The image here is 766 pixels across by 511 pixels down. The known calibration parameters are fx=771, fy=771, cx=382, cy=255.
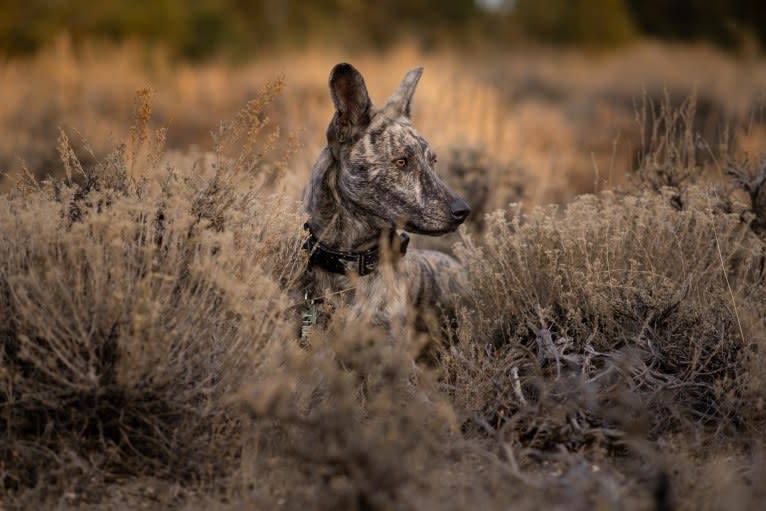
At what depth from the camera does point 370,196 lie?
14.3 ft

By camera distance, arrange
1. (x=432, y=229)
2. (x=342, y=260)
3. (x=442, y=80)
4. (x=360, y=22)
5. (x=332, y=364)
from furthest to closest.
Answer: (x=360, y=22), (x=442, y=80), (x=432, y=229), (x=342, y=260), (x=332, y=364)

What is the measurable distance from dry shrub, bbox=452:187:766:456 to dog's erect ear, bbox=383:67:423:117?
2.87ft

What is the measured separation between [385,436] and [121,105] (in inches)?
494

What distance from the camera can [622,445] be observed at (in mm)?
3332

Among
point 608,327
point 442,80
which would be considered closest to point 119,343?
point 608,327

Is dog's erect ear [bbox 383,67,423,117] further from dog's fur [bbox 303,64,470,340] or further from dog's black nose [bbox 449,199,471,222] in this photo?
dog's black nose [bbox 449,199,471,222]

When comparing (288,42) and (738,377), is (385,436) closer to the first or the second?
(738,377)

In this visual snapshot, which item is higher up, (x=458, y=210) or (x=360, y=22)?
(x=360, y=22)

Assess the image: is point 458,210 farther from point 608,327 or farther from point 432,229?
point 608,327

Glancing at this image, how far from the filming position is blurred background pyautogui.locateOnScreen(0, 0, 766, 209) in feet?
29.2

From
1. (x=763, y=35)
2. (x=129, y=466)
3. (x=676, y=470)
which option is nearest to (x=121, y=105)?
(x=129, y=466)

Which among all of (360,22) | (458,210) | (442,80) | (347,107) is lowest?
(458,210)

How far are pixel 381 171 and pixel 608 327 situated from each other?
4.97 ft

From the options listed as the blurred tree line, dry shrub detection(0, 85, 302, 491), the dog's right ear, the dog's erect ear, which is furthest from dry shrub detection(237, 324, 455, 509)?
the blurred tree line
